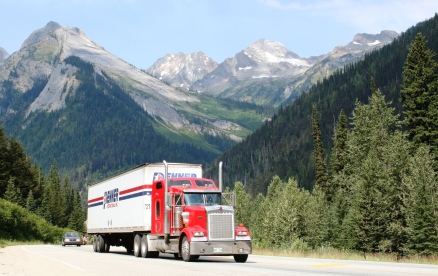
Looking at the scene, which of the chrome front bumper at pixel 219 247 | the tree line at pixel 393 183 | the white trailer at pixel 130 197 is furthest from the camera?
the tree line at pixel 393 183

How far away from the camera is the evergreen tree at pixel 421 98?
62844mm

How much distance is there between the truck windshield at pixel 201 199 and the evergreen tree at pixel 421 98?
4349 cm

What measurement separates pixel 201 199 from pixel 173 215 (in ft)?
5.59

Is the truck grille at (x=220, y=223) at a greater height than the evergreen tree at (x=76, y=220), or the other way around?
the evergreen tree at (x=76, y=220)

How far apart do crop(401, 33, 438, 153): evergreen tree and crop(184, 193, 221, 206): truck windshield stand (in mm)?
43493

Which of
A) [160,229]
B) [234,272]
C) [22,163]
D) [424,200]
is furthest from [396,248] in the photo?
[22,163]

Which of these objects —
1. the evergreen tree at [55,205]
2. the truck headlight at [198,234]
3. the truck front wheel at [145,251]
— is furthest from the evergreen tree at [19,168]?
the truck headlight at [198,234]

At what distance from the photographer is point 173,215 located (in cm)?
2675

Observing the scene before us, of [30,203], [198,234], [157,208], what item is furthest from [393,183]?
[30,203]

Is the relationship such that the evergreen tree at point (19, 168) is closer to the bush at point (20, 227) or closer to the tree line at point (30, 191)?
the tree line at point (30, 191)

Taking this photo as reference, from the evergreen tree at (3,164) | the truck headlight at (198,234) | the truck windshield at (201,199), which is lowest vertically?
the truck headlight at (198,234)

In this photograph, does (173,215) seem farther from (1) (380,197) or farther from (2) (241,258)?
(1) (380,197)

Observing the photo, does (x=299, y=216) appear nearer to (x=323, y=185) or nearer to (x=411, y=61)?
(x=323, y=185)

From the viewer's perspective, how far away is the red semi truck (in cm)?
2450
